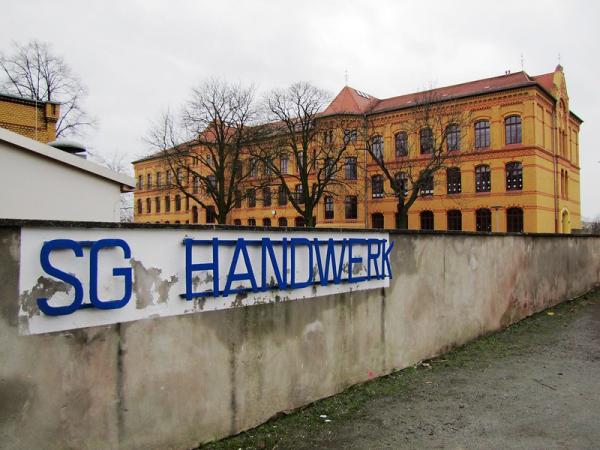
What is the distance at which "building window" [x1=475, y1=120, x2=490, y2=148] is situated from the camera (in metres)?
38.9

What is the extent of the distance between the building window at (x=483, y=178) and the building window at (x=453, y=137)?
2.59m

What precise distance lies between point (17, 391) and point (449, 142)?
134 ft

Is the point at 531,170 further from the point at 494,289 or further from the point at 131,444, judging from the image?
the point at 131,444

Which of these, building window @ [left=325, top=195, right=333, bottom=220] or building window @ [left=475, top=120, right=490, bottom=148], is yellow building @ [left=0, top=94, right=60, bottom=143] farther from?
building window @ [left=475, top=120, right=490, bottom=148]

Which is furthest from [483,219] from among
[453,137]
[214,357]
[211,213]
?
[214,357]

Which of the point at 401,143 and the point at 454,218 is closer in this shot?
the point at 454,218

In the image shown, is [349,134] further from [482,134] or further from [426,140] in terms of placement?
[482,134]

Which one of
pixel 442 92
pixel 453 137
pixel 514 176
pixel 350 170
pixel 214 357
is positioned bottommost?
pixel 214 357

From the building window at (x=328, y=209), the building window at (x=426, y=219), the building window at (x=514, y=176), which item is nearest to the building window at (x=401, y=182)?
the building window at (x=426, y=219)

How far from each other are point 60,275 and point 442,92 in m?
44.6

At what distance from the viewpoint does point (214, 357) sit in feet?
12.9

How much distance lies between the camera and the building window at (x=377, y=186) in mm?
44094

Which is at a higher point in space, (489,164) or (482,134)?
(482,134)

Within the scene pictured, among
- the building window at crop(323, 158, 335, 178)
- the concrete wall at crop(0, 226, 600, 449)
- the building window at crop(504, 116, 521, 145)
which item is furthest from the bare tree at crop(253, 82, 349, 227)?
the concrete wall at crop(0, 226, 600, 449)
